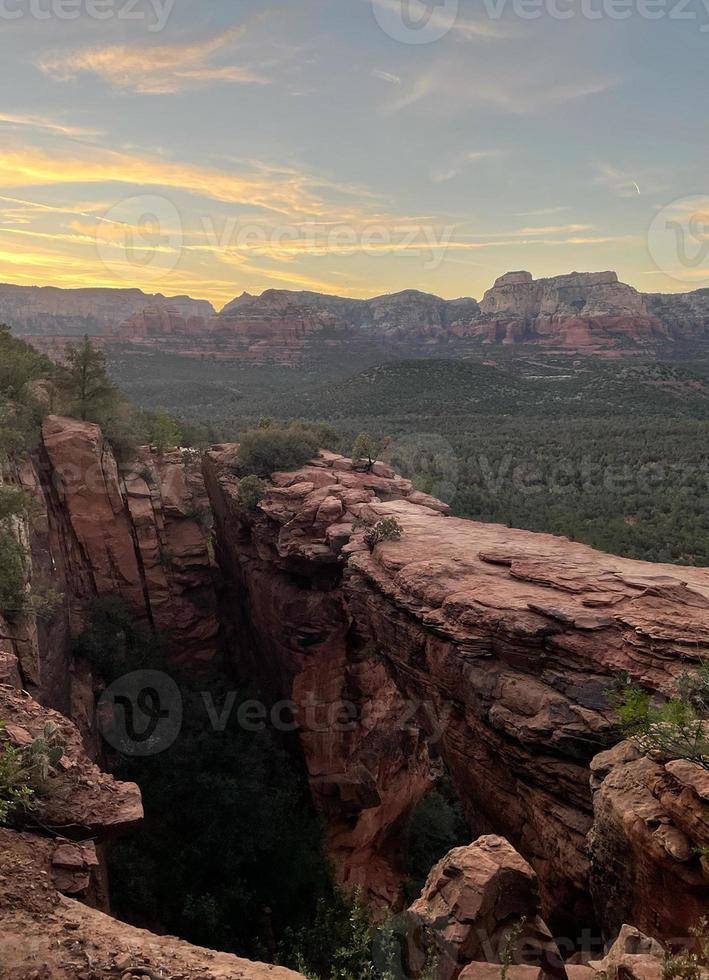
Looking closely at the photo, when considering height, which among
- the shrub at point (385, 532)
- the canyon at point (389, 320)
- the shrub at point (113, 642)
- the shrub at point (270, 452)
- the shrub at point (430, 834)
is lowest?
the shrub at point (430, 834)

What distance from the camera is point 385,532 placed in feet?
42.9

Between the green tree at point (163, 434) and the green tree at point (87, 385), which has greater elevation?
the green tree at point (87, 385)

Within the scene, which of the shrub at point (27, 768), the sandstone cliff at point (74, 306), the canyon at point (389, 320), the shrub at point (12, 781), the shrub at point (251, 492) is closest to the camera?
the shrub at point (12, 781)

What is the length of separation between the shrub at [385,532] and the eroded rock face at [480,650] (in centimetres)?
30

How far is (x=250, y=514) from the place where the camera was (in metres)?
18.2

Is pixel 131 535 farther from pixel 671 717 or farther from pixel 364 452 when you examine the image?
pixel 671 717

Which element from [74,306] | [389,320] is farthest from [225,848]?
[74,306]

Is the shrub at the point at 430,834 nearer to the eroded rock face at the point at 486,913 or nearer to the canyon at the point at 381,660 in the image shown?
the canyon at the point at 381,660

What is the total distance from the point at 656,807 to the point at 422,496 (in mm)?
11617

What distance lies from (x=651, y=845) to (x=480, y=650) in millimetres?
3748

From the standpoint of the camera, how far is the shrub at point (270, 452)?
19734mm

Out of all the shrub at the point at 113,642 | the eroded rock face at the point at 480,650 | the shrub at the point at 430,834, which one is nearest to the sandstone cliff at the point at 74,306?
the shrub at the point at 113,642

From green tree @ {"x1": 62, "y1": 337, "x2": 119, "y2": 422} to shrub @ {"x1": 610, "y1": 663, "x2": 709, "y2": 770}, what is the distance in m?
18.1

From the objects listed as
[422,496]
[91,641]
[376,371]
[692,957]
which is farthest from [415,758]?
[376,371]
